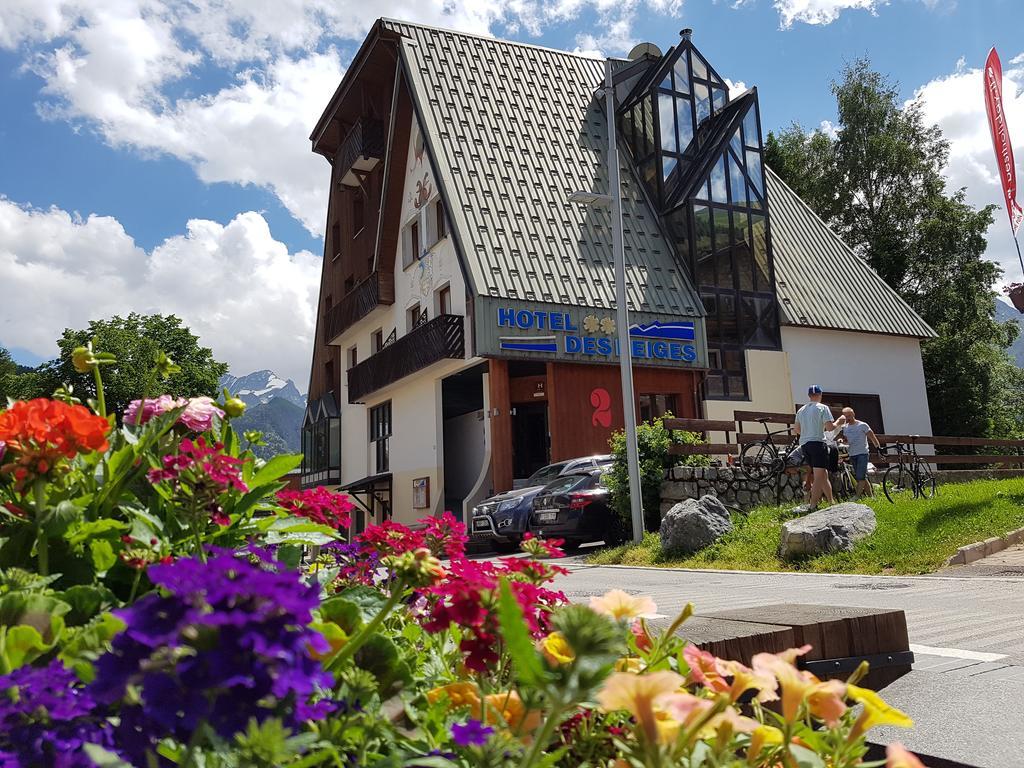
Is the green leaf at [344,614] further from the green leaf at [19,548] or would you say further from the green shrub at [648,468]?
the green shrub at [648,468]

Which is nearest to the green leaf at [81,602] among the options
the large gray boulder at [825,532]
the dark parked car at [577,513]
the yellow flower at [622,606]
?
the yellow flower at [622,606]

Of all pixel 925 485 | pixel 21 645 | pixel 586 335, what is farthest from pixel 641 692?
pixel 586 335

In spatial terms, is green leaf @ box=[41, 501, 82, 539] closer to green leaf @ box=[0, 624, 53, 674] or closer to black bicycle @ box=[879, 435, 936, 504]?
green leaf @ box=[0, 624, 53, 674]

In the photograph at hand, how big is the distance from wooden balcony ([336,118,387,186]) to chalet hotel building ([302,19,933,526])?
0.11 meters

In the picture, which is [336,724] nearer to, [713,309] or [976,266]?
[713,309]

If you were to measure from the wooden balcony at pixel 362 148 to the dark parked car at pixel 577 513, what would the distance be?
16.6m

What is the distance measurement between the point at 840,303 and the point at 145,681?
28765 mm

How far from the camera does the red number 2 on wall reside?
72.9 feet

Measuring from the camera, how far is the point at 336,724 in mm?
1134

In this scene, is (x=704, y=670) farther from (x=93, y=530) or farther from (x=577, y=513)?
(x=577, y=513)

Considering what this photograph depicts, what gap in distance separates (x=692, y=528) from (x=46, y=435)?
12.1 meters

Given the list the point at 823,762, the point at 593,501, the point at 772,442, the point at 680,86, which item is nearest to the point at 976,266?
the point at 680,86

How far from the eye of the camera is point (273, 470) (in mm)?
2145

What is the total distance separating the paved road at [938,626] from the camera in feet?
8.14
